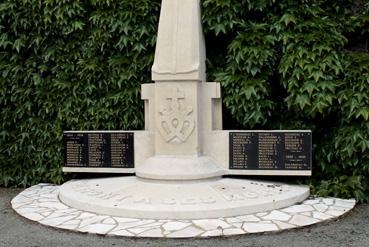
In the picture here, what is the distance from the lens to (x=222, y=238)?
506 centimetres

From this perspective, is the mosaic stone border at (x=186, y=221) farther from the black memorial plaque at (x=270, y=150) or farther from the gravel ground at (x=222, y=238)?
the black memorial plaque at (x=270, y=150)

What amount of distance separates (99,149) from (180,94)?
5.74ft

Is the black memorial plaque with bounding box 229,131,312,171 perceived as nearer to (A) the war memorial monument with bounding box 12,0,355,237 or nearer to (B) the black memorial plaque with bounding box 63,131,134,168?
(A) the war memorial monument with bounding box 12,0,355,237

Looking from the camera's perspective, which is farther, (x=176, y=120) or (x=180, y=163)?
(x=176, y=120)

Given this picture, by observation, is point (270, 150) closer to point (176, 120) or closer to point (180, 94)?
point (176, 120)

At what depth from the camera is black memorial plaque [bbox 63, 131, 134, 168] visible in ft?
24.5

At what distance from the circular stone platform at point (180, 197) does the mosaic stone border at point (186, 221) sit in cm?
9

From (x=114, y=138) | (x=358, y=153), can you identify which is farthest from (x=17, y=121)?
(x=358, y=153)

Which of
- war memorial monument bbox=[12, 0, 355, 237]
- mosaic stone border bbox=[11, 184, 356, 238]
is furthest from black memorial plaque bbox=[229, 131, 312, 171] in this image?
mosaic stone border bbox=[11, 184, 356, 238]

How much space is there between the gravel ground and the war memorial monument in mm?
262

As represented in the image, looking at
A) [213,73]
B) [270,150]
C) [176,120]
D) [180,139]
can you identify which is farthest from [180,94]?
[270,150]

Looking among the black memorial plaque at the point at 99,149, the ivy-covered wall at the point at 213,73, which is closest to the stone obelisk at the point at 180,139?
the black memorial plaque at the point at 99,149

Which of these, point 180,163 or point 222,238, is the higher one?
point 180,163

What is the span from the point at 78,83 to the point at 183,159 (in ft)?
8.28
